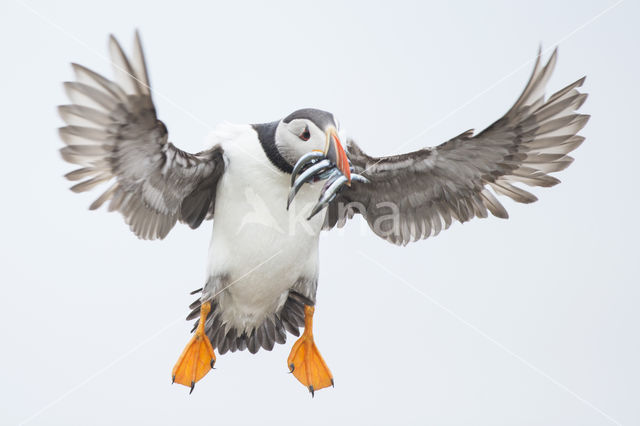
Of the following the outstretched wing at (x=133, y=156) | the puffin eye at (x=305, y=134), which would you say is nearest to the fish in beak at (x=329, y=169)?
the puffin eye at (x=305, y=134)

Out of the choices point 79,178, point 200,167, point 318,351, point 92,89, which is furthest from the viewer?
point 318,351

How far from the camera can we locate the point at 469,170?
14.5 feet

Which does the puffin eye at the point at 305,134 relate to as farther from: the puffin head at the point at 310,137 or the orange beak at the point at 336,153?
the orange beak at the point at 336,153

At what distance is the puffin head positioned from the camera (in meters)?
3.56

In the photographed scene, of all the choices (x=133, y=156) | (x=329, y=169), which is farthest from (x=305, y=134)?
(x=133, y=156)

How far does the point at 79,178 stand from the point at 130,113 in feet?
1.63

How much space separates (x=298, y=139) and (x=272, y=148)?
0.70 feet

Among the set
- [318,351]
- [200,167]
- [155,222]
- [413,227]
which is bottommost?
[318,351]

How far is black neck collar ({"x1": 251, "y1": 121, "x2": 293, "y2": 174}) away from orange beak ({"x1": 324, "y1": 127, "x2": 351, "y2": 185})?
411 mm

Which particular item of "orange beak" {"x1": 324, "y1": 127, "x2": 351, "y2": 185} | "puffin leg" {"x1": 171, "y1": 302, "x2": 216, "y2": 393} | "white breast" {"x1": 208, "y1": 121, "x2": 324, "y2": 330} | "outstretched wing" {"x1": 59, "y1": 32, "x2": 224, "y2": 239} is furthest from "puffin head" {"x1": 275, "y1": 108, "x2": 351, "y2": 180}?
"puffin leg" {"x1": 171, "y1": 302, "x2": 216, "y2": 393}

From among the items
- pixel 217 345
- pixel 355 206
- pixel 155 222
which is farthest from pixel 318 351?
pixel 155 222

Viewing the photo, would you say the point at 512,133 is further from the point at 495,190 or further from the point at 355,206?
the point at 355,206

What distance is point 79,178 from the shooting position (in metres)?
3.80

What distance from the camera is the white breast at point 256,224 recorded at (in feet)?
13.3
